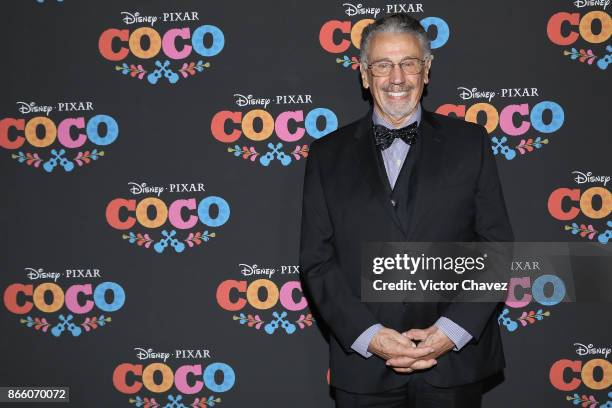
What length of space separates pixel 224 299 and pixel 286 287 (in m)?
0.31

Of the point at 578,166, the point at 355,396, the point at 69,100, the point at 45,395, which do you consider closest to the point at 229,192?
the point at 69,100

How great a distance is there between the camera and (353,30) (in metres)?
2.41

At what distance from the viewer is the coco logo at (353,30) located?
2.40 m

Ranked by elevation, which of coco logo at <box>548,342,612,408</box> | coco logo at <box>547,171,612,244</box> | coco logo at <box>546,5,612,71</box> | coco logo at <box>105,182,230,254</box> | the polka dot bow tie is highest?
coco logo at <box>546,5,612,71</box>

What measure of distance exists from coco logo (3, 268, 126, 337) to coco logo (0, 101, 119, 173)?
0.53 meters

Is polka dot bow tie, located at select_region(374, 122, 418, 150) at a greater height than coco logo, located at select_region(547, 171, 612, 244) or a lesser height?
greater

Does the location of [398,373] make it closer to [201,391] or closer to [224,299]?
[224,299]

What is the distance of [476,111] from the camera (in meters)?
2.40

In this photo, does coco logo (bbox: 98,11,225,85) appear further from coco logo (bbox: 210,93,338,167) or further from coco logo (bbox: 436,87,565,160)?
coco logo (bbox: 436,87,565,160)

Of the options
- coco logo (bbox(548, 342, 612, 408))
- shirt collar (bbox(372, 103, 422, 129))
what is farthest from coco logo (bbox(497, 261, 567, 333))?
shirt collar (bbox(372, 103, 422, 129))

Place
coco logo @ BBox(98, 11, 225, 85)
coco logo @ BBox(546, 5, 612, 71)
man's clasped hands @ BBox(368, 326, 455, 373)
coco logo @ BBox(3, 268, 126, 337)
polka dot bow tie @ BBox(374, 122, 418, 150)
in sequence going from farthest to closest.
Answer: coco logo @ BBox(3, 268, 126, 337) < coco logo @ BBox(98, 11, 225, 85) < coco logo @ BBox(546, 5, 612, 71) < polka dot bow tie @ BBox(374, 122, 418, 150) < man's clasped hands @ BBox(368, 326, 455, 373)

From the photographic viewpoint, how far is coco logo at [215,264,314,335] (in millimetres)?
2502

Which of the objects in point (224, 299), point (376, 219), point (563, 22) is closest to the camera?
point (376, 219)

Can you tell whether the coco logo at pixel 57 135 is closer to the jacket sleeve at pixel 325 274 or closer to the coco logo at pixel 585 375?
the jacket sleeve at pixel 325 274
